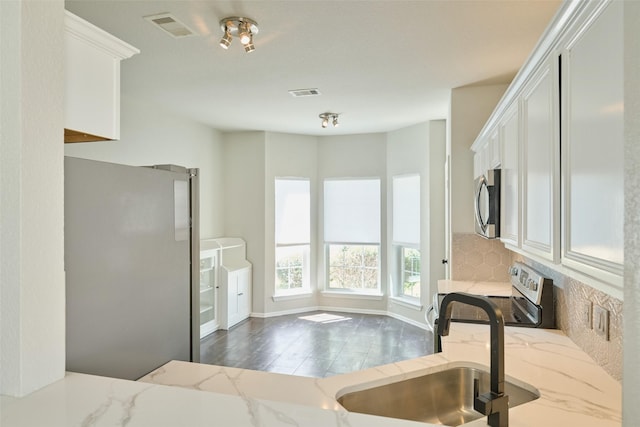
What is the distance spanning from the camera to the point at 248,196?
227 inches

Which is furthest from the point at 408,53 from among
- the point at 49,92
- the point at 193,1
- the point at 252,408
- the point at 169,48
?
the point at 252,408

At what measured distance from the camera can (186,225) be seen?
6.04ft

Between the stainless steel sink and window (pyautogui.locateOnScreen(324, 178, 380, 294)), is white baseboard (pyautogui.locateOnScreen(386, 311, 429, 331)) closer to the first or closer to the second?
window (pyautogui.locateOnScreen(324, 178, 380, 294))

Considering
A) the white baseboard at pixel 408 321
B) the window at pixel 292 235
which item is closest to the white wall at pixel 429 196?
the white baseboard at pixel 408 321

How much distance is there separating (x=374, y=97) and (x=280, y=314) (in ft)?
11.1

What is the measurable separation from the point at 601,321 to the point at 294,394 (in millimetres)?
1252

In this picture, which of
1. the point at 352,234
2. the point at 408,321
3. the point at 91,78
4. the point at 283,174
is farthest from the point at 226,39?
the point at 408,321

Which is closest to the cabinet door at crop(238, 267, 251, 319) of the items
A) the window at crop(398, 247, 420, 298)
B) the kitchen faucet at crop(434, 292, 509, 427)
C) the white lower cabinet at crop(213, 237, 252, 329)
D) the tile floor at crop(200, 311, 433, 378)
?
the white lower cabinet at crop(213, 237, 252, 329)

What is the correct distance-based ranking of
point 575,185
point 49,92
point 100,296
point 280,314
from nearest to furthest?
point 49,92 → point 575,185 → point 100,296 → point 280,314

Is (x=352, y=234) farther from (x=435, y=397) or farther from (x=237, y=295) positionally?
(x=435, y=397)

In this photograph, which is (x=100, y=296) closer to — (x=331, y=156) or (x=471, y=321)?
(x=471, y=321)

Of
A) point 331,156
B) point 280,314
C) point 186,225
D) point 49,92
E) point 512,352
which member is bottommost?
point 280,314

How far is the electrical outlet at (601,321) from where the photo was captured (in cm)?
152

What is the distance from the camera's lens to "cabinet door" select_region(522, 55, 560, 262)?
1.29 meters
